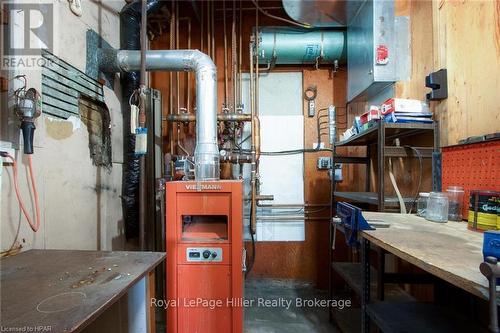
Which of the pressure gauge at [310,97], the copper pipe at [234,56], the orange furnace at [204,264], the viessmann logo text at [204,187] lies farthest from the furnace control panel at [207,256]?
the pressure gauge at [310,97]

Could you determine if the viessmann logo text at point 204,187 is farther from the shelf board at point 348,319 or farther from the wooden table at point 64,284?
the shelf board at point 348,319

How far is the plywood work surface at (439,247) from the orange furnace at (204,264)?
2.29ft

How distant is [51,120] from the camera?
131 cm

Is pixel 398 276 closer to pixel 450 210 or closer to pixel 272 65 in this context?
pixel 450 210

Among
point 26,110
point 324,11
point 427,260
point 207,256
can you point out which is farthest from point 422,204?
point 26,110

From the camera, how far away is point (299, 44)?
221 centimetres

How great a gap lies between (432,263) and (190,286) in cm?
117

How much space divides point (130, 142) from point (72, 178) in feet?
1.92

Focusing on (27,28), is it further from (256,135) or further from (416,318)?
(416,318)

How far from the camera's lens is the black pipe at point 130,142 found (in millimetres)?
1953

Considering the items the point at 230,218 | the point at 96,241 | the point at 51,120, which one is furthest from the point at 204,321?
the point at 51,120

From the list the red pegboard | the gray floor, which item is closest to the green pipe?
the red pegboard
